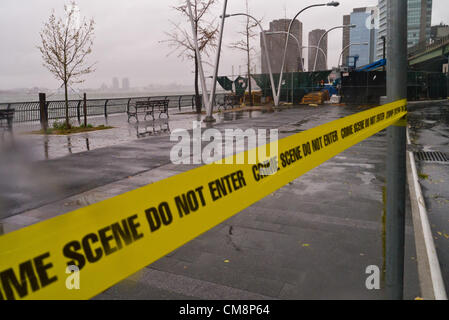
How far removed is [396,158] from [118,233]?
218 cm

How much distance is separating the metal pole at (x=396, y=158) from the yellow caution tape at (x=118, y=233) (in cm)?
107

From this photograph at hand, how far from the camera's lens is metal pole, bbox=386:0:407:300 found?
2857 millimetres

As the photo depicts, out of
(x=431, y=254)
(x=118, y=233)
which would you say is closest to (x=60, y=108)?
(x=431, y=254)

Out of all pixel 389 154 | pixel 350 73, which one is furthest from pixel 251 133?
pixel 350 73

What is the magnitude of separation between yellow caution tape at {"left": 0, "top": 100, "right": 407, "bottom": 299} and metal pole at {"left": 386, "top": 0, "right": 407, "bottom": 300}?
107cm

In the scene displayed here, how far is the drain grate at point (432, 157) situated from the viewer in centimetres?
955

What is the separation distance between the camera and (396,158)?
3.00m

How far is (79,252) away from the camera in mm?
1553

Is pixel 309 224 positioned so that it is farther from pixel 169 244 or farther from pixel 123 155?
pixel 123 155

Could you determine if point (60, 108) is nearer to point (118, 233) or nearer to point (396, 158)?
point (396, 158)

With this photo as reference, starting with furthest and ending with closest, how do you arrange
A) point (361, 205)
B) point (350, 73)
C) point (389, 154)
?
point (350, 73)
point (361, 205)
point (389, 154)

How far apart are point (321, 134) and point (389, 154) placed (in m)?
0.63

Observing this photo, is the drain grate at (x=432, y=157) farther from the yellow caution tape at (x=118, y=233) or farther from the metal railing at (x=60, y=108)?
the metal railing at (x=60, y=108)

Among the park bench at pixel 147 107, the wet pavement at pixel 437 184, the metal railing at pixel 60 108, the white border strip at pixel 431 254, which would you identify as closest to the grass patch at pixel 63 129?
the metal railing at pixel 60 108
